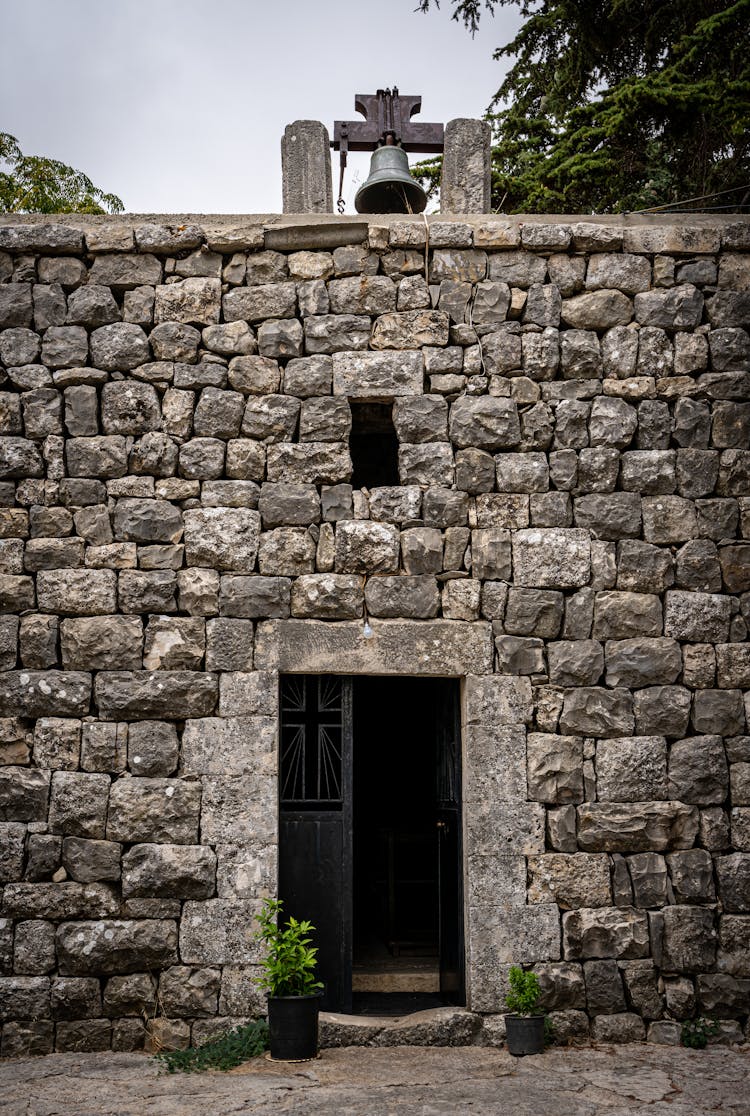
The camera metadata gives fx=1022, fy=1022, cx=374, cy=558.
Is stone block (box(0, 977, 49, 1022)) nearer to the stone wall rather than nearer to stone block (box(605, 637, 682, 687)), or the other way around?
the stone wall

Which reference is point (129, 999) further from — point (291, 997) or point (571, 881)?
point (571, 881)

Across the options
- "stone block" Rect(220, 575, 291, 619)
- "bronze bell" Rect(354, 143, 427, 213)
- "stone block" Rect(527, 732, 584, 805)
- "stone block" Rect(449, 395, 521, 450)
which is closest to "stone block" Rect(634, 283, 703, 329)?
"stone block" Rect(449, 395, 521, 450)

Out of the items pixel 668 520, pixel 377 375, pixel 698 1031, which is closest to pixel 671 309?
pixel 668 520

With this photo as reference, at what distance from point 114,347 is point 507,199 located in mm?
6263

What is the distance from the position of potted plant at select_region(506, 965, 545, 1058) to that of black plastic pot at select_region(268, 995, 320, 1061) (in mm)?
1029

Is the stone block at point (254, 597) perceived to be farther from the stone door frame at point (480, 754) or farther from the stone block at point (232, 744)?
the stone block at point (232, 744)

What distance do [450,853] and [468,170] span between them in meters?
4.19

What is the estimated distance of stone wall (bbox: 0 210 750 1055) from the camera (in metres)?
5.49

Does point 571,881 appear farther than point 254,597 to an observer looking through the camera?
No

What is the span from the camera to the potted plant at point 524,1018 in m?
5.25

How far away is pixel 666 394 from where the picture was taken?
19.8 ft

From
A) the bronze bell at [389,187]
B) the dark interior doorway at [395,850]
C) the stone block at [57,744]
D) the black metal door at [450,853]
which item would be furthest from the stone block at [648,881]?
the bronze bell at [389,187]

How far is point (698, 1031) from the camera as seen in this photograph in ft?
17.9

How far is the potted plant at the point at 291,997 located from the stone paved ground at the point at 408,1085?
4.0 inches
